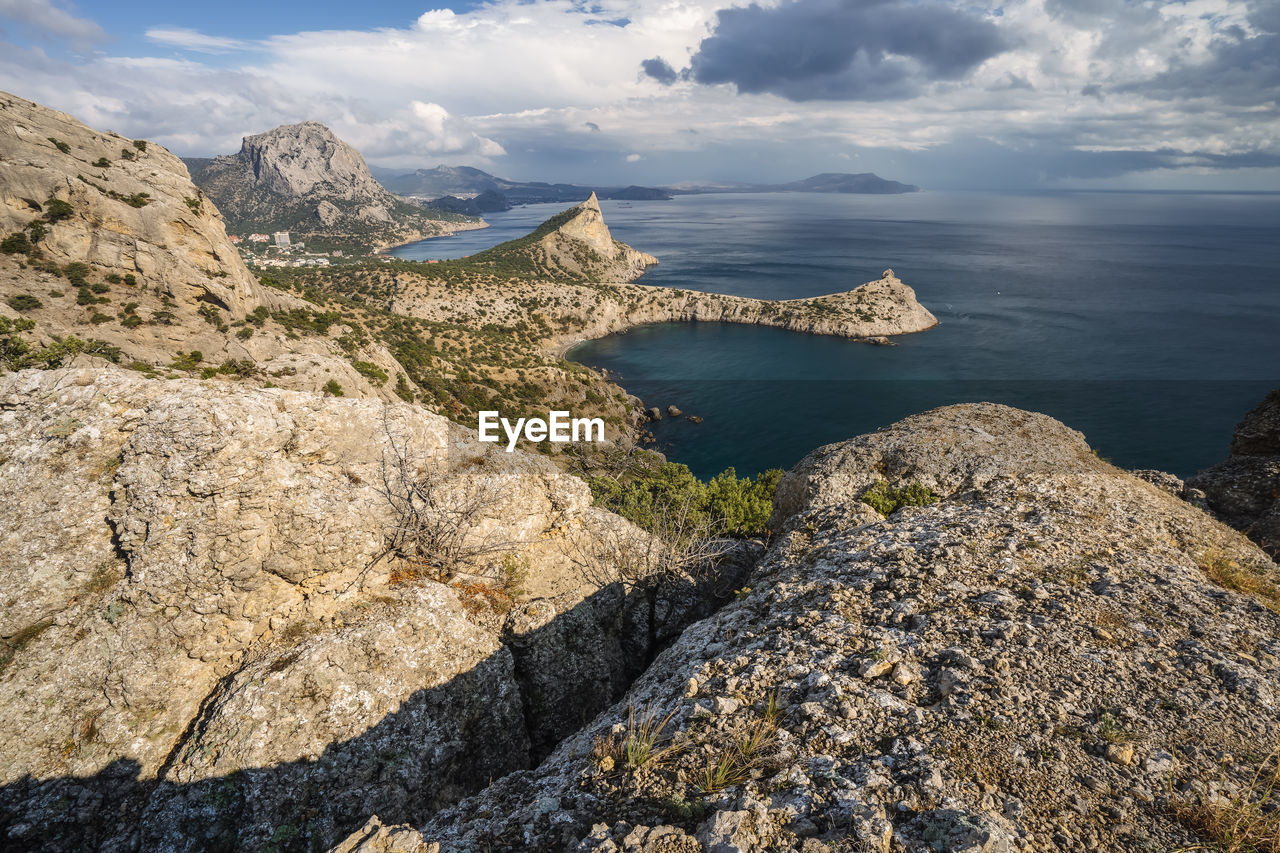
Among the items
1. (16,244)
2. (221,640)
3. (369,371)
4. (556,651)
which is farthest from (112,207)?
(556,651)

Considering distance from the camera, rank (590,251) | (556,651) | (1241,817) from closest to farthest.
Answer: (1241,817), (556,651), (590,251)

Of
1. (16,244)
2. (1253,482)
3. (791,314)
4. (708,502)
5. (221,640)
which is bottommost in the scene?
(708,502)

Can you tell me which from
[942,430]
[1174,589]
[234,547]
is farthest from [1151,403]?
[234,547]

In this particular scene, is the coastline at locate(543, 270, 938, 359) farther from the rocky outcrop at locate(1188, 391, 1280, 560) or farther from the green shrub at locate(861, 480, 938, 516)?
the rocky outcrop at locate(1188, 391, 1280, 560)

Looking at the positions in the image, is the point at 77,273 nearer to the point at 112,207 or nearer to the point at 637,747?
the point at 112,207

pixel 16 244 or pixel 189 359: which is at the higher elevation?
pixel 16 244

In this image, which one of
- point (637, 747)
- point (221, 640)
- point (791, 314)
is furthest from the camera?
point (791, 314)

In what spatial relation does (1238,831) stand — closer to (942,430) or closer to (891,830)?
(891,830)
